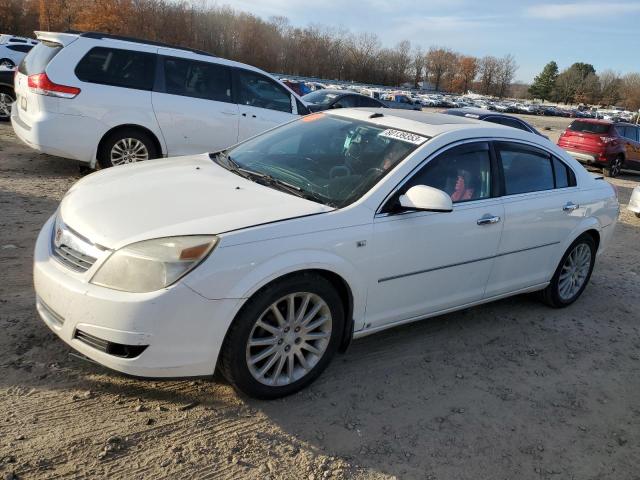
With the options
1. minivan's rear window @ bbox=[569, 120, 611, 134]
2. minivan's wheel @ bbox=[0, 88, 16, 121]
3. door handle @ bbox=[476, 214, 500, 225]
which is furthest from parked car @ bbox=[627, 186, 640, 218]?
minivan's wheel @ bbox=[0, 88, 16, 121]

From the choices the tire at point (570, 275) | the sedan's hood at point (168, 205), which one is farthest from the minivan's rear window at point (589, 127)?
the sedan's hood at point (168, 205)

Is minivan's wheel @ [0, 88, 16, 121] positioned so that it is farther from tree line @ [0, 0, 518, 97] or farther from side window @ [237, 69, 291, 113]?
tree line @ [0, 0, 518, 97]

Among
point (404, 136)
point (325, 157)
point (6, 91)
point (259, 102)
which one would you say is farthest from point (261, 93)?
point (6, 91)

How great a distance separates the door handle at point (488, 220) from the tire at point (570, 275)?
1254 millimetres

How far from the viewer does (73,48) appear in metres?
6.97

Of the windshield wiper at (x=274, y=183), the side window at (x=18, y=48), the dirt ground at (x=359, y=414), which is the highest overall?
the side window at (x=18, y=48)

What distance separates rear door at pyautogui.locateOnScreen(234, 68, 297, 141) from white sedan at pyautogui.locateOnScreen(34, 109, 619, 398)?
153 inches

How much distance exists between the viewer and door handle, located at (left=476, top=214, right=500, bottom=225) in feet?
12.7

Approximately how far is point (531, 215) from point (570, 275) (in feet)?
3.68

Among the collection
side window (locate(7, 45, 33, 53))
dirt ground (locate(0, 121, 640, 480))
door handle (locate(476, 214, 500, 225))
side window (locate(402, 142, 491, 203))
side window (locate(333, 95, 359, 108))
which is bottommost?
dirt ground (locate(0, 121, 640, 480))

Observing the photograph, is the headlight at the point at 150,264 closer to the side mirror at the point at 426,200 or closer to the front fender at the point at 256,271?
the front fender at the point at 256,271

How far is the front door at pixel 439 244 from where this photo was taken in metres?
3.38

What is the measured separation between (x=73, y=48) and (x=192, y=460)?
608 centimetres

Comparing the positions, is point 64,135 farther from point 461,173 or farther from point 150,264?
point 461,173
